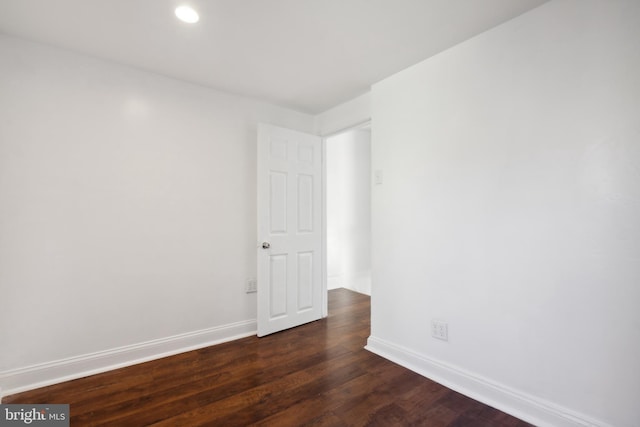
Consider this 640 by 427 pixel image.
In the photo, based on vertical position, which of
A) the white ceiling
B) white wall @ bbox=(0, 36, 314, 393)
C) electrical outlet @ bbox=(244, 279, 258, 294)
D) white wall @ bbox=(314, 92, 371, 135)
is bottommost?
electrical outlet @ bbox=(244, 279, 258, 294)

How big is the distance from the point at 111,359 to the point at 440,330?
2.50m

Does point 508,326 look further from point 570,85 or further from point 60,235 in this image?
point 60,235

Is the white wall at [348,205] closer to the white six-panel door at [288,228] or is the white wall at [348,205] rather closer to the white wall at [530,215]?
the white six-panel door at [288,228]

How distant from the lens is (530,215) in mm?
1702

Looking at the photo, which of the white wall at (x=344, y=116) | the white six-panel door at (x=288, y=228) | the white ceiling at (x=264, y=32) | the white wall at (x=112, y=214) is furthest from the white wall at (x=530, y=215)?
the white wall at (x=112, y=214)

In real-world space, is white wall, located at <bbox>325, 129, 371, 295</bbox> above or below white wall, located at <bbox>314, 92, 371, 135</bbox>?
below

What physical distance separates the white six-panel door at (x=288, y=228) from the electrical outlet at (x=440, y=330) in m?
1.47

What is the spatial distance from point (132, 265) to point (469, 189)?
2633 mm

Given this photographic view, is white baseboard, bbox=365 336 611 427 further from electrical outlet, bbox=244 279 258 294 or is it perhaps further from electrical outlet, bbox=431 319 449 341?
electrical outlet, bbox=244 279 258 294

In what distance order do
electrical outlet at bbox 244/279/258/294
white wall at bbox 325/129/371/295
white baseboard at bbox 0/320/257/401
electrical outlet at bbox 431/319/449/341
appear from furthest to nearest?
white wall at bbox 325/129/371/295 → electrical outlet at bbox 244/279/258/294 → electrical outlet at bbox 431/319/449/341 → white baseboard at bbox 0/320/257/401

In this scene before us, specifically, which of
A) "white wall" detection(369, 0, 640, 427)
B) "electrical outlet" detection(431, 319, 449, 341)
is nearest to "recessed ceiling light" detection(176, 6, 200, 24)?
"white wall" detection(369, 0, 640, 427)

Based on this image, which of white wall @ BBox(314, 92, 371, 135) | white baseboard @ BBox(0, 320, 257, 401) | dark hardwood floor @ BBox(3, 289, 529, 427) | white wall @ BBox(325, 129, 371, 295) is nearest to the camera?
dark hardwood floor @ BBox(3, 289, 529, 427)

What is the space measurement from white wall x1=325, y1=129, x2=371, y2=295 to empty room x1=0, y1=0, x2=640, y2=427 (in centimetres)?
187

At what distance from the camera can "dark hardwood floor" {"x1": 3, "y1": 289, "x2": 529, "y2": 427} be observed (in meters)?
1.68
